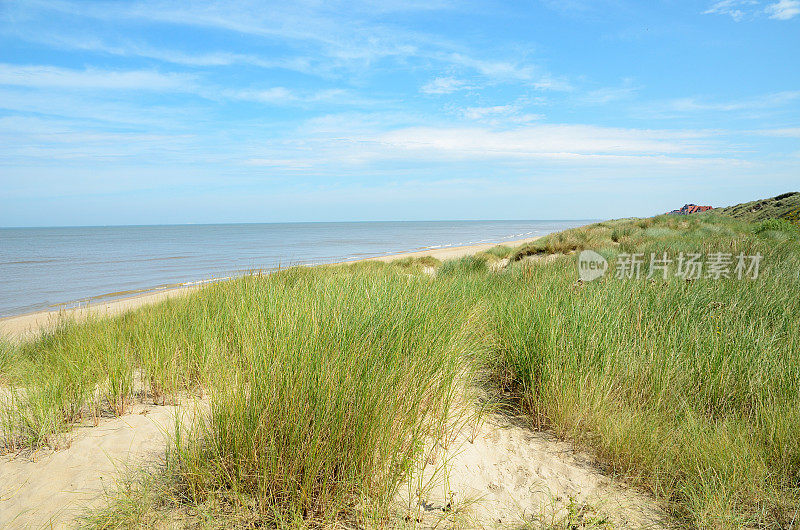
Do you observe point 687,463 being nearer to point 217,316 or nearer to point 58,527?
point 58,527

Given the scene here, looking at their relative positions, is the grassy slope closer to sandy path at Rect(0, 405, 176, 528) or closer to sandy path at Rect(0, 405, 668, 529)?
sandy path at Rect(0, 405, 668, 529)

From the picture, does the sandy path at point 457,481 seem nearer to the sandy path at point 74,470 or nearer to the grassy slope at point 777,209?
the sandy path at point 74,470

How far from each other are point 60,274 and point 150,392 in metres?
21.1

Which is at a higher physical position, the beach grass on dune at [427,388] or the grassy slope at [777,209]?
the grassy slope at [777,209]

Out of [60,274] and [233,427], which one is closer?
[233,427]

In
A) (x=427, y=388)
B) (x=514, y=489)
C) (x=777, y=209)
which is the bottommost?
(x=514, y=489)

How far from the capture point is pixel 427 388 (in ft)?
9.12

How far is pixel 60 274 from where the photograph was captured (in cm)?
1970

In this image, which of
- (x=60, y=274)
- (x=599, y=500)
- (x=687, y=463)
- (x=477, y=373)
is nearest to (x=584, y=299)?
(x=477, y=373)

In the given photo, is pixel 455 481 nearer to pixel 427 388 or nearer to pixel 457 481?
pixel 457 481

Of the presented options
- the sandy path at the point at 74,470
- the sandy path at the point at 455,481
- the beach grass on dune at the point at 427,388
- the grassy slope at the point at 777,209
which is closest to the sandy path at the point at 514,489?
the sandy path at the point at 455,481

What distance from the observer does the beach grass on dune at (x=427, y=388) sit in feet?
7.09

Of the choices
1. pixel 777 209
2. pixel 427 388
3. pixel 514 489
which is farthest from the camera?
pixel 777 209

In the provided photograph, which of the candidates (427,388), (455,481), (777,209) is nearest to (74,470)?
(427,388)
